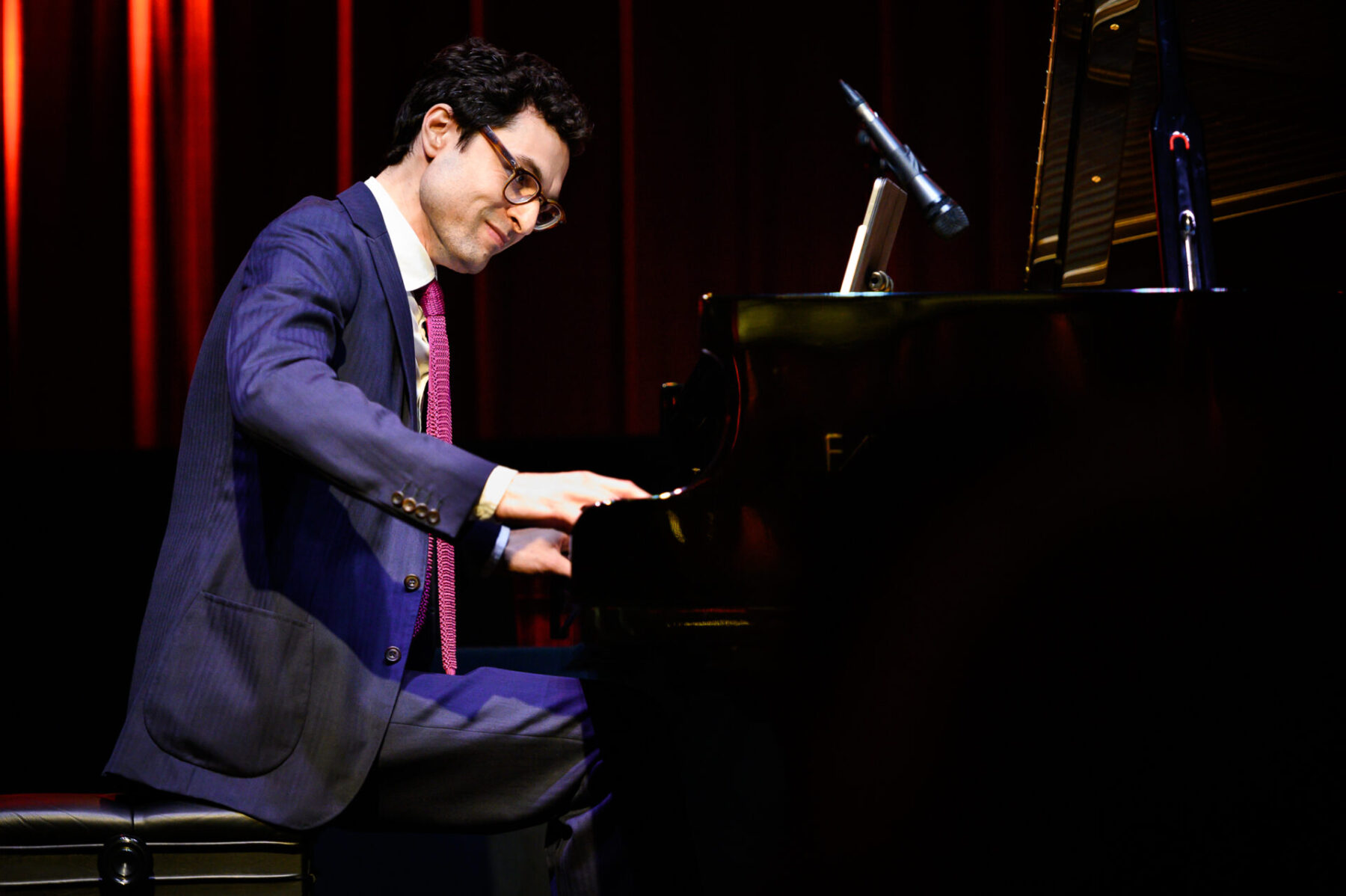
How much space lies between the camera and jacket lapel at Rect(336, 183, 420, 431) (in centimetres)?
130

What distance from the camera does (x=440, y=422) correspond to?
1.42m

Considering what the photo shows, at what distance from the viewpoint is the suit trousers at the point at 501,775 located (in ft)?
A: 4.00

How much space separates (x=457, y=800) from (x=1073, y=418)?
2.83 feet

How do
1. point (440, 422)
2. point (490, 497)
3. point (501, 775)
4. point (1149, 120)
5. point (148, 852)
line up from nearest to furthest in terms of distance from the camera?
point (490, 497) < point (148, 852) < point (501, 775) < point (440, 422) < point (1149, 120)

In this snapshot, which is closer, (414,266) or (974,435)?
(974,435)

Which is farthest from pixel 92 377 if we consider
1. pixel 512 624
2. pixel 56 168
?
pixel 512 624

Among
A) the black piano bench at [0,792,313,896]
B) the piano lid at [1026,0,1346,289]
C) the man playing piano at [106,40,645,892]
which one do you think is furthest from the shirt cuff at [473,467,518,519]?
the piano lid at [1026,0,1346,289]

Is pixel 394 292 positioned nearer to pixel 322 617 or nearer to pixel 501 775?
pixel 322 617

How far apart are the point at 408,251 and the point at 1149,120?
4.03ft

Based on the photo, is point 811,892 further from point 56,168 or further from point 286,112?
point 56,168

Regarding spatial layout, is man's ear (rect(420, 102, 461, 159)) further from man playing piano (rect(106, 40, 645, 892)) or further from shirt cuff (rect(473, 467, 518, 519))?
shirt cuff (rect(473, 467, 518, 519))

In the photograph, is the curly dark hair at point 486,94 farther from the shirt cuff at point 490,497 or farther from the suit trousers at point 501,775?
the suit trousers at point 501,775

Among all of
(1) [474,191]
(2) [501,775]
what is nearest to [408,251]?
(1) [474,191]

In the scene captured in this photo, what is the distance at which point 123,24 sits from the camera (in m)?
2.99
